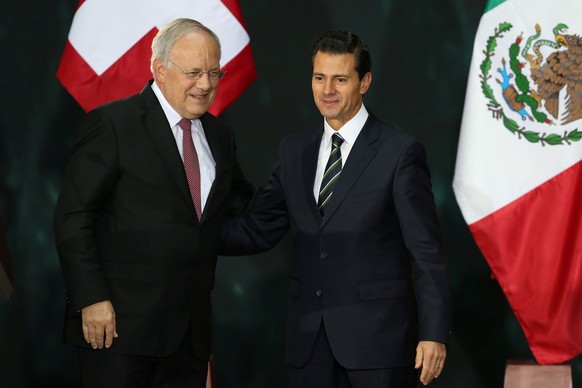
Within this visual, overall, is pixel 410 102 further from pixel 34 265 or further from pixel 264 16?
pixel 34 265

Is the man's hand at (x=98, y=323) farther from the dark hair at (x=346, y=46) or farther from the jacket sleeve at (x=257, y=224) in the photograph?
the dark hair at (x=346, y=46)

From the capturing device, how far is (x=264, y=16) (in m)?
4.95

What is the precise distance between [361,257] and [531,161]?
1.15 m

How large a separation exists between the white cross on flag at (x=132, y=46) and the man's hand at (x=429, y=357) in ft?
4.63

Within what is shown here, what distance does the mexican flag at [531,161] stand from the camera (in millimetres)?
4191

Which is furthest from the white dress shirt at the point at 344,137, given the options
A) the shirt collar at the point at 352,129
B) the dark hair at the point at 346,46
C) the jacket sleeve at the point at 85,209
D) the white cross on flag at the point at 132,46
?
the white cross on flag at the point at 132,46

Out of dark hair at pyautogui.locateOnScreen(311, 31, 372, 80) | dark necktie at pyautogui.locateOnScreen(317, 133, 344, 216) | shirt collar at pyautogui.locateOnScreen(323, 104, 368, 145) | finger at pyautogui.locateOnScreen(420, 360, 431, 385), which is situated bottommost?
finger at pyautogui.locateOnScreen(420, 360, 431, 385)

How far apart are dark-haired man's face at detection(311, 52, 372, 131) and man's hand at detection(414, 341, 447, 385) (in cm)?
75

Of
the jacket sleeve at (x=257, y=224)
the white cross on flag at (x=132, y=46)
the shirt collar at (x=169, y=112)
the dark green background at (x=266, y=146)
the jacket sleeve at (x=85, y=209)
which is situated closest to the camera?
the jacket sleeve at (x=85, y=209)

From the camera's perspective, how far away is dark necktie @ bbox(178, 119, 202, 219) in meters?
3.42

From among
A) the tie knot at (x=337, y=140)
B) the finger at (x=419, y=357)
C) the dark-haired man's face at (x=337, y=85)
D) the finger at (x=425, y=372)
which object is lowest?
the finger at (x=425, y=372)

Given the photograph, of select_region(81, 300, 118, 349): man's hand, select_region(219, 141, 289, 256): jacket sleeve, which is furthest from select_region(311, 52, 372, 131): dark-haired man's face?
select_region(81, 300, 118, 349): man's hand

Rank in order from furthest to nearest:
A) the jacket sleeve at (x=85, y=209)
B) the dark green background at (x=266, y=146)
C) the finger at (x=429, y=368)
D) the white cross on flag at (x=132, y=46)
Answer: the dark green background at (x=266, y=146), the white cross on flag at (x=132, y=46), the finger at (x=429, y=368), the jacket sleeve at (x=85, y=209)

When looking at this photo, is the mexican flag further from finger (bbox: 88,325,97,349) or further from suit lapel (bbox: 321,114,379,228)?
finger (bbox: 88,325,97,349)
